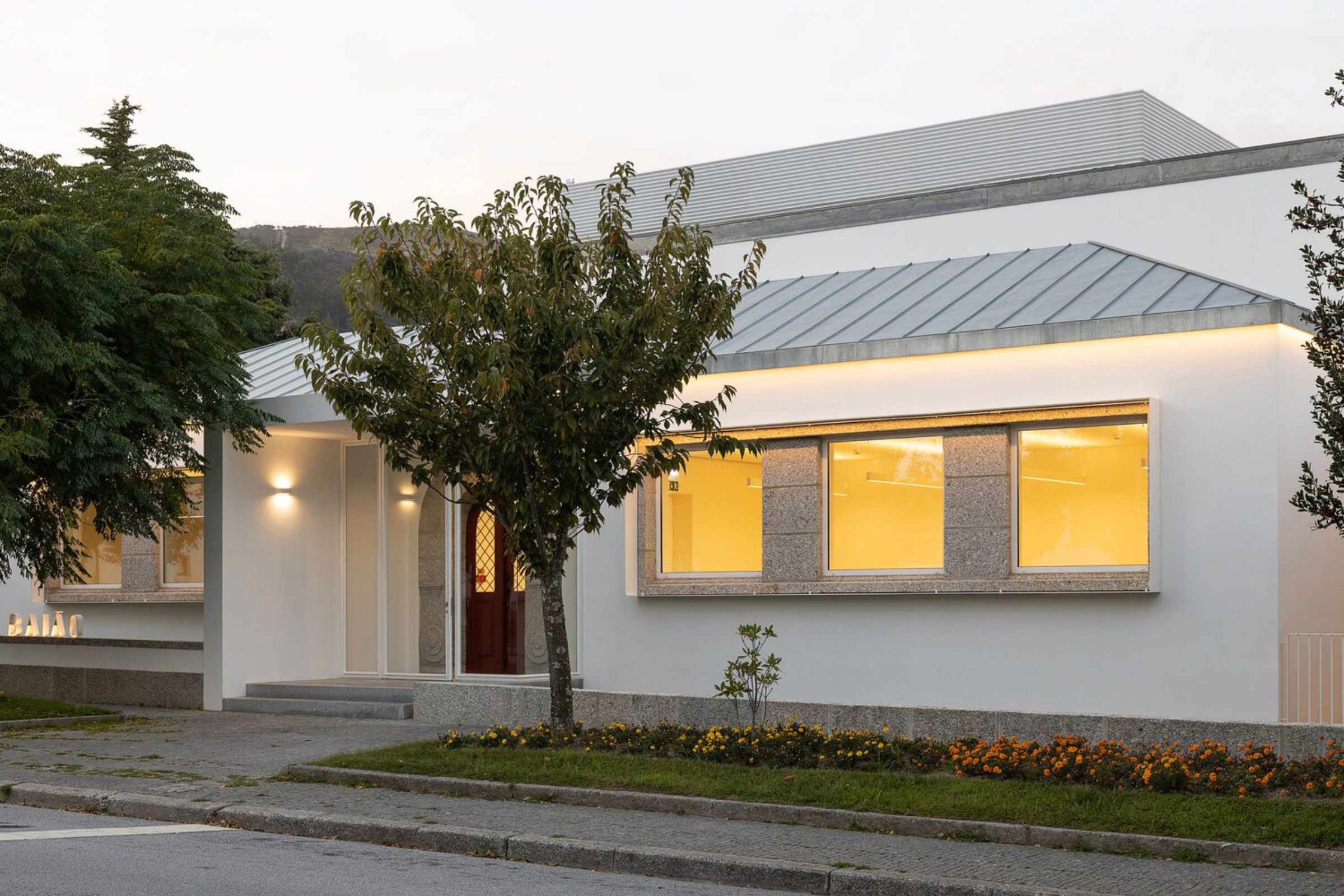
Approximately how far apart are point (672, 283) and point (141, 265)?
6929 mm

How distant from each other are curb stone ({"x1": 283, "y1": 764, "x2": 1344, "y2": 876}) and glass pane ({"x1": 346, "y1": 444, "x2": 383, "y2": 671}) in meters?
7.38

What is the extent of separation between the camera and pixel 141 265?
16547mm

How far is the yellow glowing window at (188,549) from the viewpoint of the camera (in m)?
20.8

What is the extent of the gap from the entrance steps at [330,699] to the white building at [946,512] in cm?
18

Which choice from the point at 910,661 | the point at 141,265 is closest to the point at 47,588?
the point at 141,265

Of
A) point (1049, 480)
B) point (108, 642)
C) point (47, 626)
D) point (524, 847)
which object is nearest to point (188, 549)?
point (108, 642)

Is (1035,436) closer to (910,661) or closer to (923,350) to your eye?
(923,350)

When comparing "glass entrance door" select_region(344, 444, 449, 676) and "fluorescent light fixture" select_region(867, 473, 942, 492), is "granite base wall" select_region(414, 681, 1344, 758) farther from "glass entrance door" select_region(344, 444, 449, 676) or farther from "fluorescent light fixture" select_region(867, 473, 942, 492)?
"glass entrance door" select_region(344, 444, 449, 676)

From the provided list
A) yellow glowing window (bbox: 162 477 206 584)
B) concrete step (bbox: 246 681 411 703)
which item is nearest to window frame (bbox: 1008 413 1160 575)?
concrete step (bbox: 246 681 411 703)

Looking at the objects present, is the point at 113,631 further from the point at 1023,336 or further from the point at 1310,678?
the point at 1310,678

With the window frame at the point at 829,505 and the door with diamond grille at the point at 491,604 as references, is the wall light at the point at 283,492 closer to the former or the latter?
the door with diamond grille at the point at 491,604

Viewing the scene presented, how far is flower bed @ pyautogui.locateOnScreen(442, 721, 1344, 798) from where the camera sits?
404 inches

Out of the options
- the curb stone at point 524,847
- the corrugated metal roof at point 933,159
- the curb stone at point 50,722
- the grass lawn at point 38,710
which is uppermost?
the corrugated metal roof at point 933,159

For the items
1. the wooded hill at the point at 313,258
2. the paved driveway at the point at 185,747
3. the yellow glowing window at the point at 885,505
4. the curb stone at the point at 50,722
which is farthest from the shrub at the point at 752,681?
the wooded hill at the point at 313,258
